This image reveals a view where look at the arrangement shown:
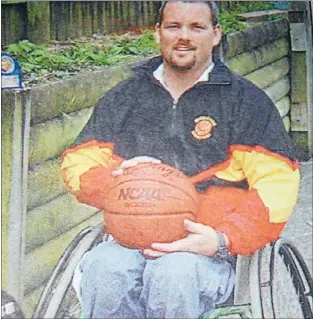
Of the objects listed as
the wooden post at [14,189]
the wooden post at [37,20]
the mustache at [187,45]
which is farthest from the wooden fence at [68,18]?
the wooden post at [14,189]

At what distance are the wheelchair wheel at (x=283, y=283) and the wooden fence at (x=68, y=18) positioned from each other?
23.7 inches

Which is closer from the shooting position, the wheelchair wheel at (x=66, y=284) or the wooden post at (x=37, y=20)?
the wheelchair wheel at (x=66, y=284)

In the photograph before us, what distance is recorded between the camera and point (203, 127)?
6.13 feet

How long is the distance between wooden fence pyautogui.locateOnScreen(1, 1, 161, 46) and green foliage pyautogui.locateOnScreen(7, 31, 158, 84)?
1.0 inches

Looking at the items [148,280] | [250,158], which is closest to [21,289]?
[148,280]

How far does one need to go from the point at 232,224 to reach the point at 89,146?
37 centimetres

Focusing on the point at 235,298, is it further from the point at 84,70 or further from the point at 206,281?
the point at 84,70

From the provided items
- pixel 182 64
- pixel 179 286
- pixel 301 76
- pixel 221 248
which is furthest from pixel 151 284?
pixel 301 76

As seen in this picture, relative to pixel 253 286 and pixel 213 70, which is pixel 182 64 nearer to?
pixel 213 70

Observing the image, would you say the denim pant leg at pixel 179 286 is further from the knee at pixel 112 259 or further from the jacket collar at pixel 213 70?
the jacket collar at pixel 213 70

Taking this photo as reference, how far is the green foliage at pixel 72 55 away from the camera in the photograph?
194 cm

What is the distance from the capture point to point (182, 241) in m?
1.82

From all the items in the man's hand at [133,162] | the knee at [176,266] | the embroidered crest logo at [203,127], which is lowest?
the knee at [176,266]

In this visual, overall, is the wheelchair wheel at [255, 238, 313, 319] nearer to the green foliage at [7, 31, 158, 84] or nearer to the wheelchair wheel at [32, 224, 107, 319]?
the wheelchair wheel at [32, 224, 107, 319]
